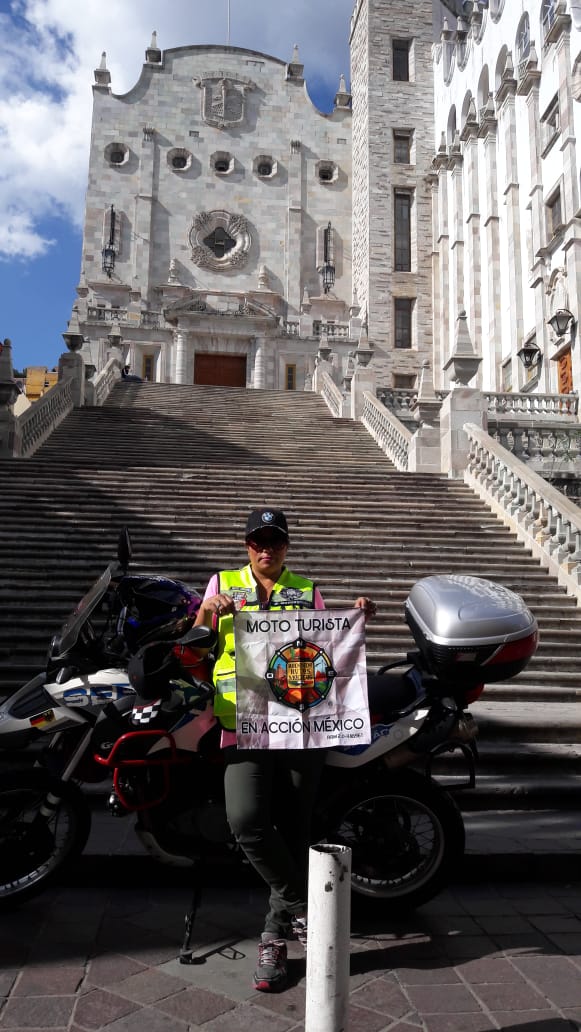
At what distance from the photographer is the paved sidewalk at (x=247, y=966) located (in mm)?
2670

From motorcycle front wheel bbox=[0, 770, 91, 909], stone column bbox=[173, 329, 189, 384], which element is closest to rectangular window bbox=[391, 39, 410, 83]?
stone column bbox=[173, 329, 189, 384]

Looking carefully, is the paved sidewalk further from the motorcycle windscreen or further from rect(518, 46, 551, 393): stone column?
rect(518, 46, 551, 393): stone column

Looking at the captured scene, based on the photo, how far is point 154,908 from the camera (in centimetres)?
361

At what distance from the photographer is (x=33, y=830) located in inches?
139

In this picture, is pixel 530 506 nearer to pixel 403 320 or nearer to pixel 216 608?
pixel 216 608

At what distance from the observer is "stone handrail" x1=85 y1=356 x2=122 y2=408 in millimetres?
20909

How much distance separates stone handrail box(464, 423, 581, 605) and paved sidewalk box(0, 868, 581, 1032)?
621cm

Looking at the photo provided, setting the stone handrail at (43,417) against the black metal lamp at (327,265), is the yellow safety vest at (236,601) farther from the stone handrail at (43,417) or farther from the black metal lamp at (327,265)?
the black metal lamp at (327,265)

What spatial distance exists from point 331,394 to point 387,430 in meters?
6.66

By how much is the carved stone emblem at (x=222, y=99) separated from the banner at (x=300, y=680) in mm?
38890

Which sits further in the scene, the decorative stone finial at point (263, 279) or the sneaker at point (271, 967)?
the decorative stone finial at point (263, 279)

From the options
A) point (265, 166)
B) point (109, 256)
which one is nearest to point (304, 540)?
point (109, 256)

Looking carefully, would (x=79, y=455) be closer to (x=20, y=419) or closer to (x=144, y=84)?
(x=20, y=419)

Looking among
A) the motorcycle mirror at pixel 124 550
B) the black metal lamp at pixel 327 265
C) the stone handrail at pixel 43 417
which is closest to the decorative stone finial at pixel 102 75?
the black metal lamp at pixel 327 265
